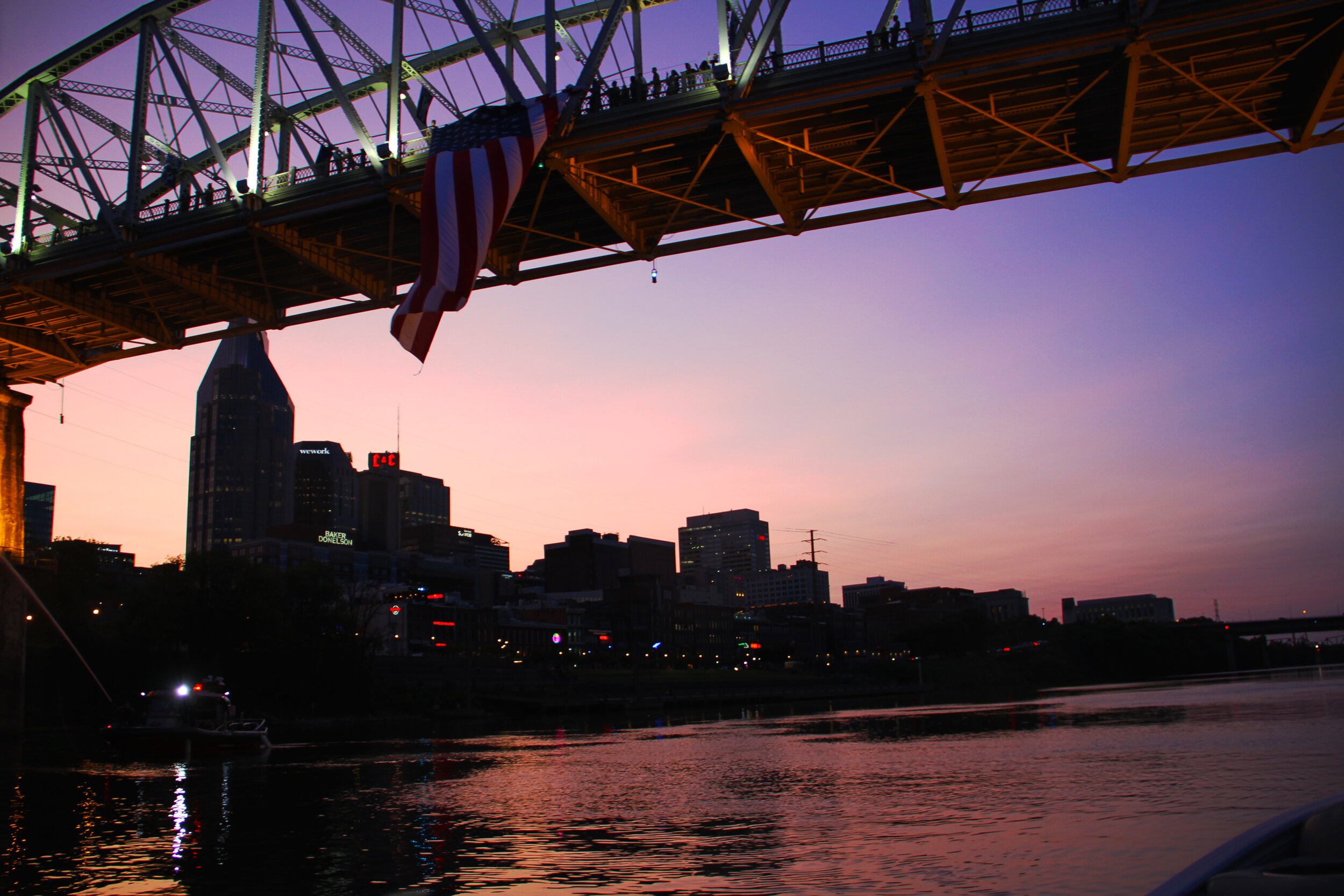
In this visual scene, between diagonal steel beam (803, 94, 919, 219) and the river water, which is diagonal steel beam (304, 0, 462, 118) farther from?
the river water

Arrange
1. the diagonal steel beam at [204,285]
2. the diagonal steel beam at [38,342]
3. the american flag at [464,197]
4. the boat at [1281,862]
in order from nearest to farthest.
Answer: the boat at [1281,862] < the american flag at [464,197] < the diagonal steel beam at [204,285] < the diagonal steel beam at [38,342]

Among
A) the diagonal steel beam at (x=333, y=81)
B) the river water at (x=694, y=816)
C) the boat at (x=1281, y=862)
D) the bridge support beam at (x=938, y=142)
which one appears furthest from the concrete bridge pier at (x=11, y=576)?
the boat at (x=1281, y=862)

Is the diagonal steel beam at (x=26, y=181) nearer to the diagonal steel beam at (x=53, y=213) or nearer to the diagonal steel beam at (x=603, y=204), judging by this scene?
the diagonal steel beam at (x=53, y=213)

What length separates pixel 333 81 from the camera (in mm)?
32375

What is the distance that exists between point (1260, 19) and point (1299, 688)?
229 feet

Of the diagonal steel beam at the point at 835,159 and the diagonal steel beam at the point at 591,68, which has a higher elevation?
the diagonal steel beam at the point at 591,68

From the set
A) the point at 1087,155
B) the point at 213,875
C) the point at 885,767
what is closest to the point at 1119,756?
the point at 885,767

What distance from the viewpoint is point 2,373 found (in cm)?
5038

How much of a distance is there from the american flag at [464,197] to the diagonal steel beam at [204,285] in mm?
15750

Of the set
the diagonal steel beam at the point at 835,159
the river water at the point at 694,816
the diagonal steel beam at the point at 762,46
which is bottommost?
the river water at the point at 694,816

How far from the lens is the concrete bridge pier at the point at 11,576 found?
49375mm

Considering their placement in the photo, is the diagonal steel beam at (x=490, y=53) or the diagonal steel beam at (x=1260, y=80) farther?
the diagonal steel beam at (x=490, y=53)

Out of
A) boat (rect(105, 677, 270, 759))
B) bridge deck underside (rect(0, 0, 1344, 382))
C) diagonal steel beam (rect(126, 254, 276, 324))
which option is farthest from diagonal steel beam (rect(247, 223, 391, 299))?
boat (rect(105, 677, 270, 759))

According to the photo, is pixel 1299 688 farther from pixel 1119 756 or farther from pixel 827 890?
pixel 827 890
